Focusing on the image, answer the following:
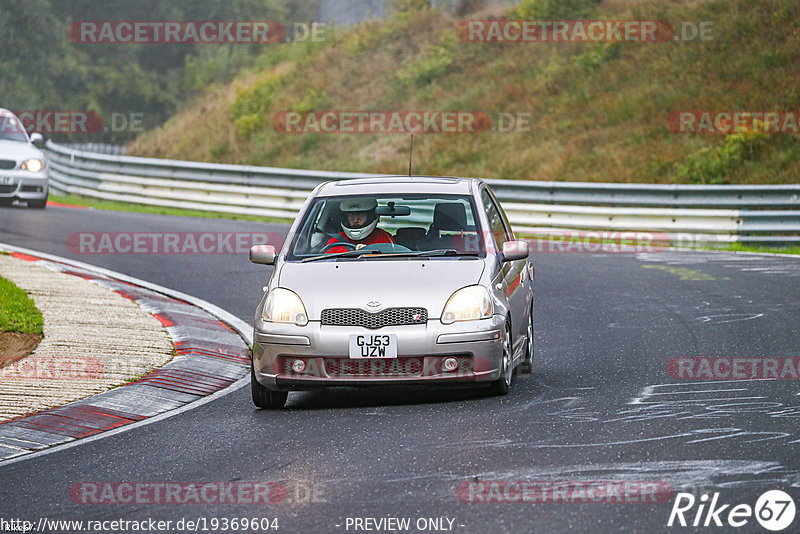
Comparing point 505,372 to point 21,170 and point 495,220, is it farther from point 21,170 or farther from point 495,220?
point 21,170

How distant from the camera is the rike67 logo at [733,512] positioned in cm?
→ 543

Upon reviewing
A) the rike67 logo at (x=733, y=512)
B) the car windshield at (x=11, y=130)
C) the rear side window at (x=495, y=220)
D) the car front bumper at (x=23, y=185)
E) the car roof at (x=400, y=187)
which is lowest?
the rike67 logo at (x=733, y=512)

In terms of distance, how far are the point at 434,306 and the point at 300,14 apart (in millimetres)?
65051

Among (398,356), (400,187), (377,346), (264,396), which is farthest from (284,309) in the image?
(400,187)

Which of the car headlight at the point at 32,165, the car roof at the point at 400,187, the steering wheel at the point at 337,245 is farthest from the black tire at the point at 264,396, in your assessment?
the car headlight at the point at 32,165

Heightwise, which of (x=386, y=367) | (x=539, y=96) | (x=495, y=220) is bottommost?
(x=386, y=367)

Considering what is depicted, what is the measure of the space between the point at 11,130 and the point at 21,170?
1.29 meters

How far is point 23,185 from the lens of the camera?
23.9 m

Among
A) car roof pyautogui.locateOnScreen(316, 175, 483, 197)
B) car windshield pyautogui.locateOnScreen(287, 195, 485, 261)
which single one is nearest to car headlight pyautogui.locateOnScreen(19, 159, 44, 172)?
car roof pyautogui.locateOnScreen(316, 175, 483, 197)

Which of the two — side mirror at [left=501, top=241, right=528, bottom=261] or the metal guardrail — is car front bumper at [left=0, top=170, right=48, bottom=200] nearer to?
the metal guardrail

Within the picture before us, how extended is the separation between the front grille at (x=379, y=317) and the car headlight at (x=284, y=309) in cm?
20

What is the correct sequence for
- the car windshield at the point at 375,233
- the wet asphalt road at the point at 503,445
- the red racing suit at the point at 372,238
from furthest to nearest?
the red racing suit at the point at 372,238, the car windshield at the point at 375,233, the wet asphalt road at the point at 503,445

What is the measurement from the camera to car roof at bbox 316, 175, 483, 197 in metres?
9.73

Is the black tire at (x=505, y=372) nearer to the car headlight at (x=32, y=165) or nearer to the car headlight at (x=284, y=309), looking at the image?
the car headlight at (x=284, y=309)
